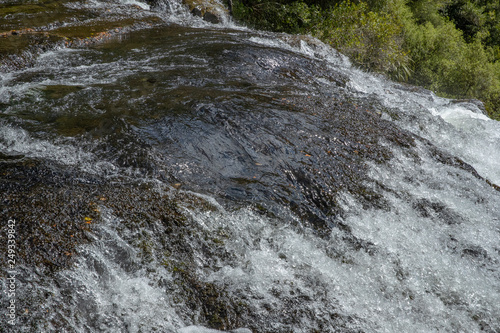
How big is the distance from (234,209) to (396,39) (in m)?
14.1

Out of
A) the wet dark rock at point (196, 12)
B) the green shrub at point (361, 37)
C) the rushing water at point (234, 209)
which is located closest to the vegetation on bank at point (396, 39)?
the green shrub at point (361, 37)

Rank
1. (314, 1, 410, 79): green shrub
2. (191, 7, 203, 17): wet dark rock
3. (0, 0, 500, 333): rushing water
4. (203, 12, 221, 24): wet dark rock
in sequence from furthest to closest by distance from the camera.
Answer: (191, 7, 203, 17): wet dark rock → (203, 12, 221, 24): wet dark rock → (314, 1, 410, 79): green shrub → (0, 0, 500, 333): rushing water

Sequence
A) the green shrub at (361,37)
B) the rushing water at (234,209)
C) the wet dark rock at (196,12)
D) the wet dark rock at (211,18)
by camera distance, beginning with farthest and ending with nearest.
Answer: the wet dark rock at (196,12), the wet dark rock at (211,18), the green shrub at (361,37), the rushing water at (234,209)

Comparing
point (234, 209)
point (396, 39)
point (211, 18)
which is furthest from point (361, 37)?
point (234, 209)

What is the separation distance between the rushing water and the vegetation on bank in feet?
21.6

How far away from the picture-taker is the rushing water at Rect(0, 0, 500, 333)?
298 centimetres

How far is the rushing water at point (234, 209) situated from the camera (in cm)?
298

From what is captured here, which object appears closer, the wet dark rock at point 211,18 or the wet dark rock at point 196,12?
the wet dark rock at point 211,18

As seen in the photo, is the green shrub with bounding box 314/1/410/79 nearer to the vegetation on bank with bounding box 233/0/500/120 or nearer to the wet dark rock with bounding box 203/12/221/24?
the vegetation on bank with bounding box 233/0/500/120

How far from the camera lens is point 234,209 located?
13.0 ft

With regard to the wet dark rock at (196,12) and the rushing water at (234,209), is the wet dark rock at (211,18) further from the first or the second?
the rushing water at (234,209)

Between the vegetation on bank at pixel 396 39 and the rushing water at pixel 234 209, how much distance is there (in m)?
6.59

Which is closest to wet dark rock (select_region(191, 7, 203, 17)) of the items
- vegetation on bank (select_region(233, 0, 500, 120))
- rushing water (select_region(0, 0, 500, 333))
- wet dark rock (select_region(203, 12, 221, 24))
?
wet dark rock (select_region(203, 12, 221, 24))

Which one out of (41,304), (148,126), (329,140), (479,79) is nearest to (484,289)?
(329,140)
